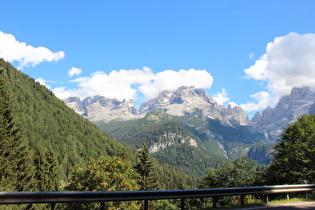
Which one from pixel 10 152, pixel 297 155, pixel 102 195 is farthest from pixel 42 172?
pixel 102 195

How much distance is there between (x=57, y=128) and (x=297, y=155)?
491ft

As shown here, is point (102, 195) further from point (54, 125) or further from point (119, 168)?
point (54, 125)

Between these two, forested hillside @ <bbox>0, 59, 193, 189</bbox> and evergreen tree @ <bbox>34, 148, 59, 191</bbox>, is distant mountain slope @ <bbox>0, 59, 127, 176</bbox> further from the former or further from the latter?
evergreen tree @ <bbox>34, 148, 59, 191</bbox>

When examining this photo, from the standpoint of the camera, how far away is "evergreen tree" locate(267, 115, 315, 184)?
2770cm

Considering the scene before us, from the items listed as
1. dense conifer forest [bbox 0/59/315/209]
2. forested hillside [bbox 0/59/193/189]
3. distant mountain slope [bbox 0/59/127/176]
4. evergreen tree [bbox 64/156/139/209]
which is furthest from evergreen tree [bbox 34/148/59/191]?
Answer: distant mountain slope [bbox 0/59/127/176]

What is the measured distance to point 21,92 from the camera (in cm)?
14825

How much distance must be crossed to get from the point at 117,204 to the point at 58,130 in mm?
145685

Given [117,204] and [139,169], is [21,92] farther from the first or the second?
[117,204]

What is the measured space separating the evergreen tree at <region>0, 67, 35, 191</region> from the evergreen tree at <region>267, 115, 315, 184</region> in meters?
34.0

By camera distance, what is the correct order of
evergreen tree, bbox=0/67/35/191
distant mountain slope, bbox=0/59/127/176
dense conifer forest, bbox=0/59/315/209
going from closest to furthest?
1. dense conifer forest, bbox=0/59/315/209
2. evergreen tree, bbox=0/67/35/191
3. distant mountain slope, bbox=0/59/127/176

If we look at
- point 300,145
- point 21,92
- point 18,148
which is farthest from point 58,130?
point 300,145

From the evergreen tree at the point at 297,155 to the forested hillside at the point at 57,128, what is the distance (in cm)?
11179

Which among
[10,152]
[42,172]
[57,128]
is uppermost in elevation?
[57,128]

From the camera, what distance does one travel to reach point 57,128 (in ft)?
496
